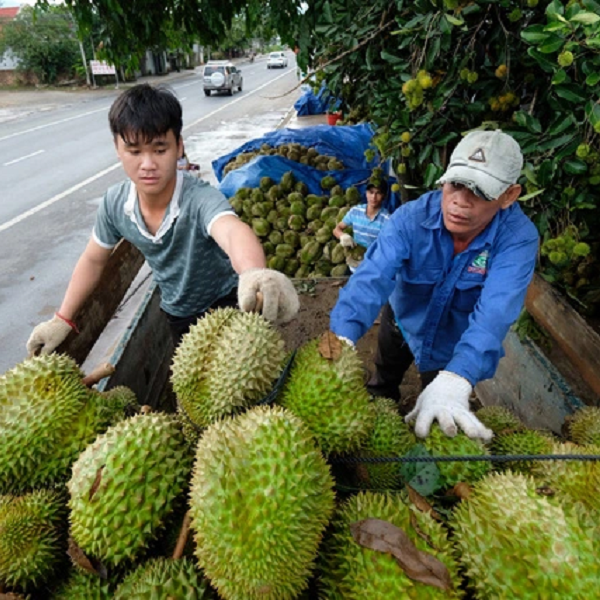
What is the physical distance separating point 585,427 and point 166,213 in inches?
78.1

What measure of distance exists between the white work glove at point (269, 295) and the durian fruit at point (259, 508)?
0.43m

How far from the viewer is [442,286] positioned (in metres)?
2.59

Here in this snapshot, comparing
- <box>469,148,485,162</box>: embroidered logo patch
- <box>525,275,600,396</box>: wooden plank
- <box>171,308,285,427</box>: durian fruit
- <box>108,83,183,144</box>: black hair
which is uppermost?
<box>108,83,183,144</box>: black hair

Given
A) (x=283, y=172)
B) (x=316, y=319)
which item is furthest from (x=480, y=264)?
(x=283, y=172)

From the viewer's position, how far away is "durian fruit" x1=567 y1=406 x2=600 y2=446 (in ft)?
5.54

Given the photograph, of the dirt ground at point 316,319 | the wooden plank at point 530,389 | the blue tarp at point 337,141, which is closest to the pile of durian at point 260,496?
the wooden plank at point 530,389

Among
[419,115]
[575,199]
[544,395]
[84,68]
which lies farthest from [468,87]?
[84,68]

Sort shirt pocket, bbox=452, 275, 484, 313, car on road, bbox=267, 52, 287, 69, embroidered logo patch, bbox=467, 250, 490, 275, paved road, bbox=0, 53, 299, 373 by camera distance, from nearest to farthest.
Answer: embroidered logo patch, bbox=467, 250, 490, 275, shirt pocket, bbox=452, 275, 484, 313, paved road, bbox=0, 53, 299, 373, car on road, bbox=267, 52, 287, 69

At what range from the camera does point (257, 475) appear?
110 centimetres

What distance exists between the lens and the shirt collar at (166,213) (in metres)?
2.38

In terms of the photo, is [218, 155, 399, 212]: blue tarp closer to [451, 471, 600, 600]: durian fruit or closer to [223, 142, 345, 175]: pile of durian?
[223, 142, 345, 175]: pile of durian

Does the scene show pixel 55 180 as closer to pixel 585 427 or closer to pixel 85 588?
pixel 85 588

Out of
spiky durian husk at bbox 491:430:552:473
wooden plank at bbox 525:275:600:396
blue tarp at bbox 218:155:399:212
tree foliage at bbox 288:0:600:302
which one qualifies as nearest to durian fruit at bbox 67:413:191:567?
spiky durian husk at bbox 491:430:552:473

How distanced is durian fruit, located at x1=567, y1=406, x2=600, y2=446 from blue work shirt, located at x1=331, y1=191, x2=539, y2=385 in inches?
14.3
